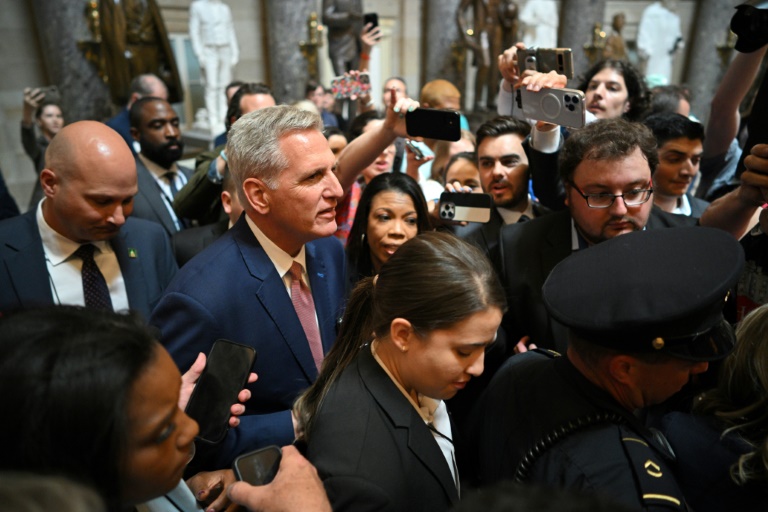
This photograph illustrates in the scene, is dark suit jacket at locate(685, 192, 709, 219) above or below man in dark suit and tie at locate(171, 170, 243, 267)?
above

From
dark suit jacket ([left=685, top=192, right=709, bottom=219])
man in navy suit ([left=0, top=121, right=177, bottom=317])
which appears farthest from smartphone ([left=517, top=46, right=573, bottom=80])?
man in navy suit ([left=0, top=121, right=177, bottom=317])

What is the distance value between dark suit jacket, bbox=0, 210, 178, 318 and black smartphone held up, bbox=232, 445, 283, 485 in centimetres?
96

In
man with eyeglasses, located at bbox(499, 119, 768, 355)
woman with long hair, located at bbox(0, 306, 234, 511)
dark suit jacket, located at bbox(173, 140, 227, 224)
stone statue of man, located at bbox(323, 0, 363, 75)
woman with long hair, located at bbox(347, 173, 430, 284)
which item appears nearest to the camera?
woman with long hair, located at bbox(0, 306, 234, 511)

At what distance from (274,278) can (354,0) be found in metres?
6.84

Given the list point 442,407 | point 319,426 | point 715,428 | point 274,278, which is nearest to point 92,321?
point 319,426

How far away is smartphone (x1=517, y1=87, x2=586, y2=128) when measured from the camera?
5.69ft

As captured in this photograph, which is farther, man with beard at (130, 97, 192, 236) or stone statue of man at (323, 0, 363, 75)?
stone statue of man at (323, 0, 363, 75)

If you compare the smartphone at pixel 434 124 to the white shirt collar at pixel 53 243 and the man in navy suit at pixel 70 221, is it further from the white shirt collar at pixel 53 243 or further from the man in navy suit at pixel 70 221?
the white shirt collar at pixel 53 243

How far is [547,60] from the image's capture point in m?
1.93

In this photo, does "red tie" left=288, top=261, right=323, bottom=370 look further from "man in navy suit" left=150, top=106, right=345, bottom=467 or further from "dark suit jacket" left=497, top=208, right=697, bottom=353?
"dark suit jacket" left=497, top=208, right=697, bottom=353

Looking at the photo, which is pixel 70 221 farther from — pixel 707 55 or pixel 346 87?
pixel 707 55

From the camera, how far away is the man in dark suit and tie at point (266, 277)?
60.1 inches

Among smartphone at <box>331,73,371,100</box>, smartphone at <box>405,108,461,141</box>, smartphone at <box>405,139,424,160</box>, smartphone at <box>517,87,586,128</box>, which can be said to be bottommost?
smartphone at <box>405,139,424,160</box>

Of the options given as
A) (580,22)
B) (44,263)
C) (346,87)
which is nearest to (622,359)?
(44,263)
